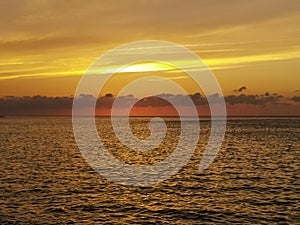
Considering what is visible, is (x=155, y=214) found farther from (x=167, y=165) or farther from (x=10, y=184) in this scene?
(x=167, y=165)

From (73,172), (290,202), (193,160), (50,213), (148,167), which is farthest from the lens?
(193,160)

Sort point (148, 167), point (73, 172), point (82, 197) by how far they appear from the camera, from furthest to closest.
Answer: point (148, 167) → point (73, 172) → point (82, 197)

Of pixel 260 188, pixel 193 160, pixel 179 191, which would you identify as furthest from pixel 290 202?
pixel 193 160

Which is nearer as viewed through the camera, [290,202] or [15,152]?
[290,202]

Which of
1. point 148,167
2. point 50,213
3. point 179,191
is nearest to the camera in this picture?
point 50,213

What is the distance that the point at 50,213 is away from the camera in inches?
1411

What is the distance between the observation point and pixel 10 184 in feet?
161

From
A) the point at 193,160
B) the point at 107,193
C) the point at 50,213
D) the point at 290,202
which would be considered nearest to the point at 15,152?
the point at 193,160

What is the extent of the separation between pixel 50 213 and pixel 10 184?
1579 centimetres

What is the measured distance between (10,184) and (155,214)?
22304 millimetres

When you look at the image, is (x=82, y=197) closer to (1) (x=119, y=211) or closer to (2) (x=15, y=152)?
(1) (x=119, y=211)

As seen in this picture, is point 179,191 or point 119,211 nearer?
point 119,211

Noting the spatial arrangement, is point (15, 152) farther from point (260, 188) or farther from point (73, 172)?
point (260, 188)

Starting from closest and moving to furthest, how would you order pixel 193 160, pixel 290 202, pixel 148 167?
pixel 290 202 < pixel 148 167 < pixel 193 160
